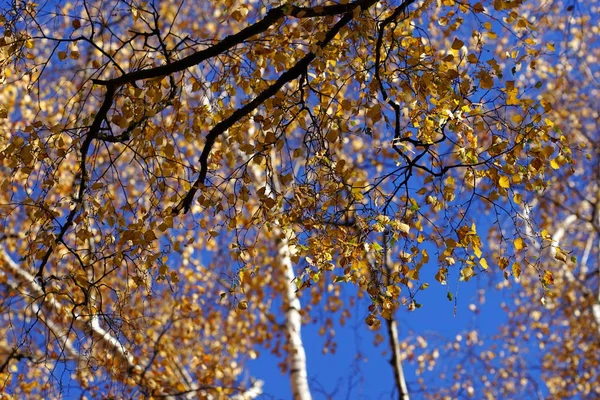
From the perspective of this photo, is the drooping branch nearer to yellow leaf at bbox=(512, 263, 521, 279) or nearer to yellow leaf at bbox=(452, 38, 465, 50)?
yellow leaf at bbox=(452, 38, 465, 50)

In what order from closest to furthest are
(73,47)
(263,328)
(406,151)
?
(406,151) → (73,47) → (263,328)

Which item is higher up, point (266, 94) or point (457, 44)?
point (266, 94)

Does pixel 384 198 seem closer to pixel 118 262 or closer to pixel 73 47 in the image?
pixel 118 262

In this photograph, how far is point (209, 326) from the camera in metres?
11.2

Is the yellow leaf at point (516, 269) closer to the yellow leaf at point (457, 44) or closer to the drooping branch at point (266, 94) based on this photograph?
the yellow leaf at point (457, 44)

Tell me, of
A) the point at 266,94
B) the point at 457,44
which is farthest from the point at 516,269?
the point at 266,94

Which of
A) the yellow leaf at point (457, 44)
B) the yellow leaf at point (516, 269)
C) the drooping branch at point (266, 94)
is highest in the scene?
the drooping branch at point (266, 94)

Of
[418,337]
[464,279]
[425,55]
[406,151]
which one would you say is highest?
[418,337]

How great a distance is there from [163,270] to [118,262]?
29cm

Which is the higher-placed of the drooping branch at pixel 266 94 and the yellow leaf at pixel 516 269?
the drooping branch at pixel 266 94

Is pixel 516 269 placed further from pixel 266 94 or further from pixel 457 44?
pixel 266 94

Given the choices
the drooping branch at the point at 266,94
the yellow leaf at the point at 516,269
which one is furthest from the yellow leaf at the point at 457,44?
the yellow leaf at the point at 516,269

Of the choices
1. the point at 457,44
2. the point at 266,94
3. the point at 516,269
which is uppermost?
the point at 266,94

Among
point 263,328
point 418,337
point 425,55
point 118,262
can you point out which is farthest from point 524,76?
point 118,262
